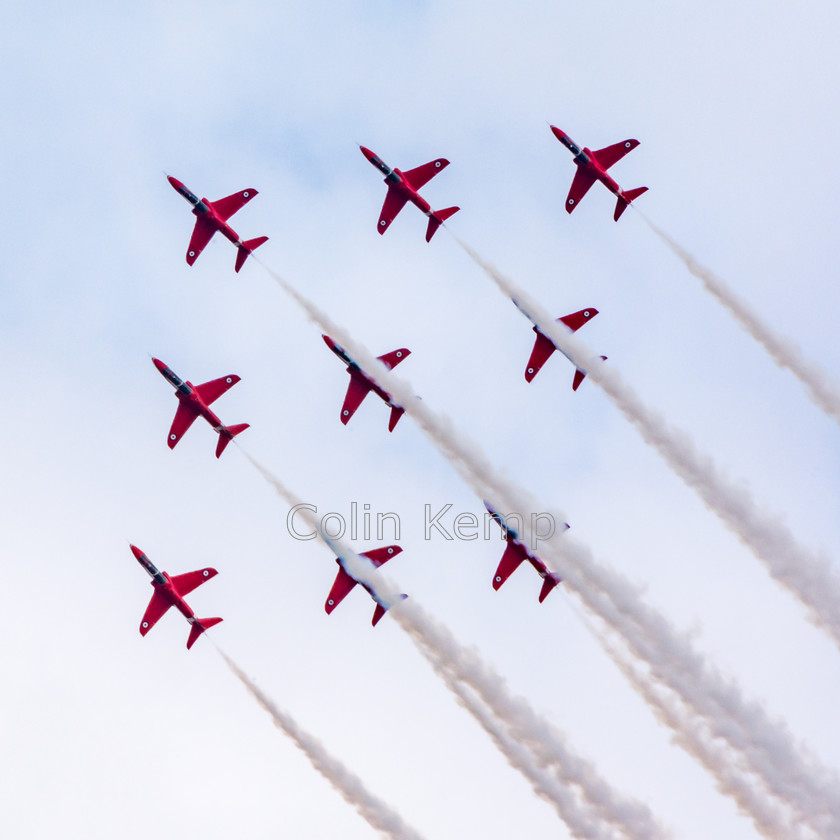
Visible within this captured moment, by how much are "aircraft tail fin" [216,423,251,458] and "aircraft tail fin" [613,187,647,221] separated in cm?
2270

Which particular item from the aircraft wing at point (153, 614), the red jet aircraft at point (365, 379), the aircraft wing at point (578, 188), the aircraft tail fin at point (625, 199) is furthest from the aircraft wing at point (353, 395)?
the aircraft tail fin at point (625, 199)

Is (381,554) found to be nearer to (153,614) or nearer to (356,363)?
(356,363)

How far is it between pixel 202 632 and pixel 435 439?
1582 cm

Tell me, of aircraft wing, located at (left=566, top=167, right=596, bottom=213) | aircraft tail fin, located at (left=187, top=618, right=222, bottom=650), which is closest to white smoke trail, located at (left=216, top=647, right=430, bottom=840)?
aircraft tail fin, located at (left=187, top=618, right=222, bottom=650)

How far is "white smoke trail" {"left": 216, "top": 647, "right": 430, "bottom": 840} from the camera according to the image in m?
60.8

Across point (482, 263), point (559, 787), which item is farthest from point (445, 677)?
point (482, 263)

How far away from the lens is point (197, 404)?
7044cm

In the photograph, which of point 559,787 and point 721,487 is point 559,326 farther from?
point 559,787

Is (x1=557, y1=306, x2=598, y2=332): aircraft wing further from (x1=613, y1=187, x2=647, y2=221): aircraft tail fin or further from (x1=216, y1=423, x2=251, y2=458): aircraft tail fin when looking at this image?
(x1=216, y1=423, x2=251, y2=458): aircraft tail fin

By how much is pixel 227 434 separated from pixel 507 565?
16368 millimetres

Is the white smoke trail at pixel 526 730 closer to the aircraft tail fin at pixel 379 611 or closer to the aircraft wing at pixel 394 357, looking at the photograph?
the aircraft tail fin at pixel 379 611

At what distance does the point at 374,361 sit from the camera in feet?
225

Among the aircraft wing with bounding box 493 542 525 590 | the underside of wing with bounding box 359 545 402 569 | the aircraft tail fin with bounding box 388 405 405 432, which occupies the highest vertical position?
the aircraft tail fin with bounding box 388 405 405 432

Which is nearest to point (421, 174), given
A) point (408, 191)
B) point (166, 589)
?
point (408, 191)
